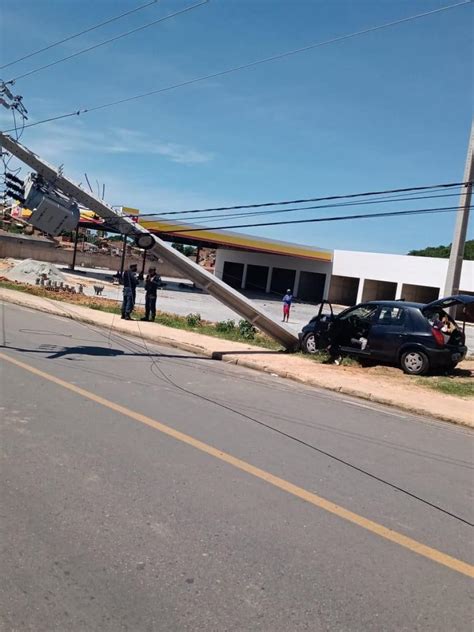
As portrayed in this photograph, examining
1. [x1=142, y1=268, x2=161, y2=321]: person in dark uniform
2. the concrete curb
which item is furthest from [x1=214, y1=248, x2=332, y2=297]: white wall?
[x1=142, y1=268, x2=161, y2=321]: person in dark uniform

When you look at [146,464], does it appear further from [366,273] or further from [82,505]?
[366,273]

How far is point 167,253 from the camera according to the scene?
49.4ft

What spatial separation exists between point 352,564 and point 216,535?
921mm

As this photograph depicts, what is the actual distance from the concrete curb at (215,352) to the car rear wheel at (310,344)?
109 cm

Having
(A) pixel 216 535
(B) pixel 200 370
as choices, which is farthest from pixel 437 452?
(B) pixel 200 370

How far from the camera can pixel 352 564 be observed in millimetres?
3781

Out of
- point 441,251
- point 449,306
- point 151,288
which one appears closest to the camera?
point 449,306

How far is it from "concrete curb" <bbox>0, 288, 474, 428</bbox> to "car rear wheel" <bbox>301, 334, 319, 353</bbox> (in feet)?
3.59

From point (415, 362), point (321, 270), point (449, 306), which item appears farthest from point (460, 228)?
point (321, 270)

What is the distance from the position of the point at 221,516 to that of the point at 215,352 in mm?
9287

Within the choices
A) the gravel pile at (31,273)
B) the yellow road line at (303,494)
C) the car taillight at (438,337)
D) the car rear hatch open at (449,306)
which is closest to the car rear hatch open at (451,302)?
the car rear hatch open at (449,306)

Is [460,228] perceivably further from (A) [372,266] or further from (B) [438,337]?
(A) [372,266]

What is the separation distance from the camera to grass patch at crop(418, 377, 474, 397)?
1076 centimetres

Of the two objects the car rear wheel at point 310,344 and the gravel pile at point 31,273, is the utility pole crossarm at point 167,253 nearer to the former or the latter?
the car rear wheel at point 310,344
